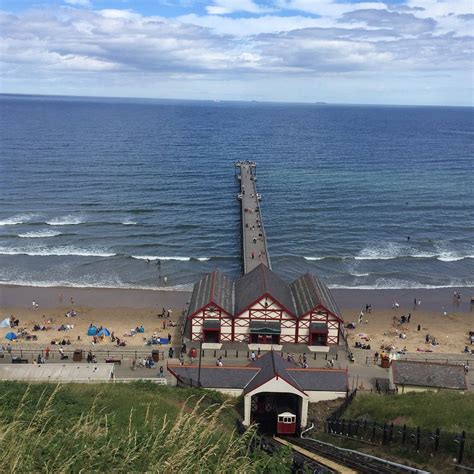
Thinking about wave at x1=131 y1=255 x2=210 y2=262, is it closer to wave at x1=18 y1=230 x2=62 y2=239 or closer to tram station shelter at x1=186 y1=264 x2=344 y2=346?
wave at x1=18 y1=230 x2=62 y2=239

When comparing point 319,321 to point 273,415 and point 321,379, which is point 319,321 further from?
point 273,415

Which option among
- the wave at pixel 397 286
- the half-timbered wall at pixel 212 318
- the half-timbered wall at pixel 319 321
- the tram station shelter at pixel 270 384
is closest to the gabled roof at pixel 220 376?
the tram station shelter at pixel 270 384

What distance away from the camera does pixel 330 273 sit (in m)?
58.8

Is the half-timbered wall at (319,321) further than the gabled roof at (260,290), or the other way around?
the gabled roof at (260,290)

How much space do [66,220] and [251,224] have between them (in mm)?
25616

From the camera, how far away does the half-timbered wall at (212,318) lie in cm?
3809

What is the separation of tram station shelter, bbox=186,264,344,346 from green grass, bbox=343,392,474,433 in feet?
29.7

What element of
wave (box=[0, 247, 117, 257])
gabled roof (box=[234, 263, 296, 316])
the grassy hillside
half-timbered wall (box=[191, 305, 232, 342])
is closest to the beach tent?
half-timbered wall (box=[191, 305, 232, 342])

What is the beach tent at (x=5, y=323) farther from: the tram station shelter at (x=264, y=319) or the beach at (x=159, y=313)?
the tram station shelter at (x=264, y=319)

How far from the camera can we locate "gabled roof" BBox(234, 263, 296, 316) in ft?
126

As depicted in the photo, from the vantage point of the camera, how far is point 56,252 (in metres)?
62.0

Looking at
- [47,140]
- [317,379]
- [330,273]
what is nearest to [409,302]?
[330,273]

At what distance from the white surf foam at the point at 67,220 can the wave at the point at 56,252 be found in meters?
8.33

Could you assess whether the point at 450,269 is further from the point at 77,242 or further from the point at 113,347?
the point at 77,242
